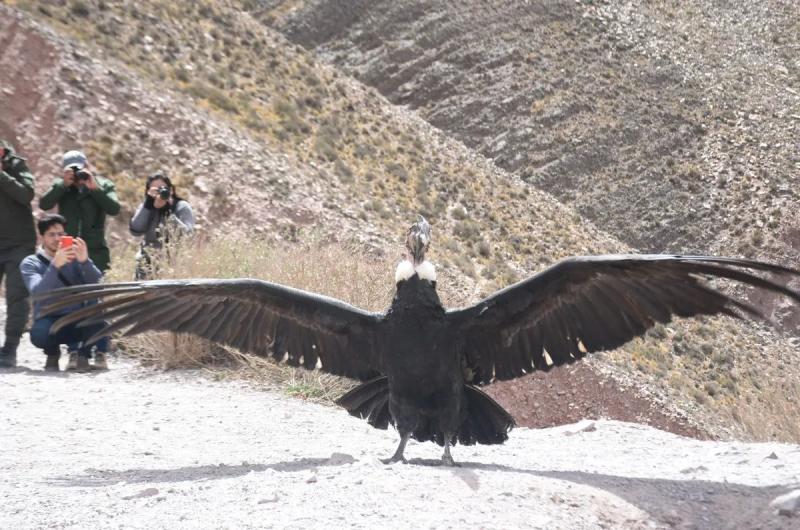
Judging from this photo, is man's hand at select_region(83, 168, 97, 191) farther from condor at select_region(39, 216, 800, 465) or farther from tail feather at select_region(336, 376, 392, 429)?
tail feather at select_region(336, 376, 392, 429)

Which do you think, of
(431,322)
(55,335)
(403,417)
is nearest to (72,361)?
(55,335)

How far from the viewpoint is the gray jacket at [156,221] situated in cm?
1156

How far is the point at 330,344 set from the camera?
6375 mm

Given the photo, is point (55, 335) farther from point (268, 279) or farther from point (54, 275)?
point (268, 279)

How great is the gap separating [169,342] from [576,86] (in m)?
45.6

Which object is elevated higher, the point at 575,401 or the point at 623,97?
the point at 623,97

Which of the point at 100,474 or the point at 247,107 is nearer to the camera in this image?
the point at 100,474

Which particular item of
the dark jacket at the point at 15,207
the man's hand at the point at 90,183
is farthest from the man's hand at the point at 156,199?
the dark jacket at the point at 15,207

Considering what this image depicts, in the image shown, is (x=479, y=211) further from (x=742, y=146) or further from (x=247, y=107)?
(x=742, y=146)

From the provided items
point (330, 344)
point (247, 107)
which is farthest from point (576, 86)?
point (330, 344)

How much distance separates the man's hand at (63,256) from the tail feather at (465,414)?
4.55 m

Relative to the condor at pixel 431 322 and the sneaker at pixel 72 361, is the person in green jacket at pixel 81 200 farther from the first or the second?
the condor at pixel 431 322

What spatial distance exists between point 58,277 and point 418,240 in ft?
17.9

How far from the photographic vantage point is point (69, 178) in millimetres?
10773
